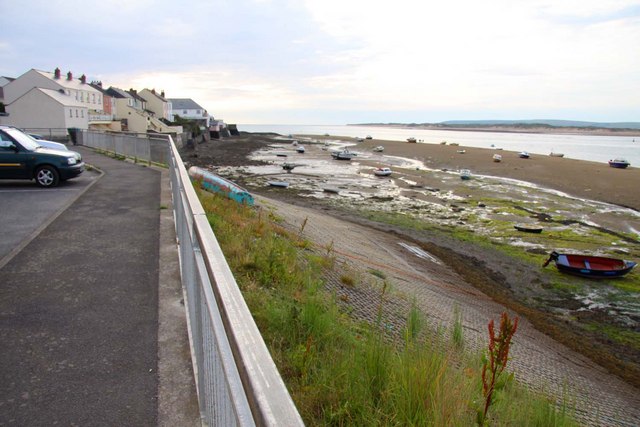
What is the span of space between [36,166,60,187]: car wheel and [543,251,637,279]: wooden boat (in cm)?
1886

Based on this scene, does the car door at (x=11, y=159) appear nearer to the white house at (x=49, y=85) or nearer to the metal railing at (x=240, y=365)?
the metal railing at (x=240, y=365)

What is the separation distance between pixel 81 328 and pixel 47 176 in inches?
432

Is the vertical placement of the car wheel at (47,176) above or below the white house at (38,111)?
below

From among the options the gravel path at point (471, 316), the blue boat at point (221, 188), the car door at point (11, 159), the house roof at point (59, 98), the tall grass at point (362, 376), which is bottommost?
the gravel path at point (471, 316)

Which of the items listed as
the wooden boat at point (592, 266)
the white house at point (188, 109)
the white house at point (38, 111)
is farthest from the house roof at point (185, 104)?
the wooden boat at point (592, 266)

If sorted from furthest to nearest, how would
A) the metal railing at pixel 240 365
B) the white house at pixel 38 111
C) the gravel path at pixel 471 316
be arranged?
the white house at pixel 38 111
the gravel path at pixel 471 316
the metal railing at pixel 240 365

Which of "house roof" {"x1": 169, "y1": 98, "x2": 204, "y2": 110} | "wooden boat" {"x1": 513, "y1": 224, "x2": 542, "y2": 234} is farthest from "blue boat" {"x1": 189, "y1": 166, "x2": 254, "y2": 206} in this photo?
"house roof" {"x1": 169, "y1": 98, "x2": 204, "y2": 110}

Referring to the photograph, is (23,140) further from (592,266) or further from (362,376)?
(592,266)

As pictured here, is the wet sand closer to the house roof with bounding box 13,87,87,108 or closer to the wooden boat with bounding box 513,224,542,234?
the wooden boat with bounding box 513,224,542,234

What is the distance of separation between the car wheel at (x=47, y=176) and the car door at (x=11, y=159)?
0.38m

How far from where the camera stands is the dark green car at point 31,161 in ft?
43.8

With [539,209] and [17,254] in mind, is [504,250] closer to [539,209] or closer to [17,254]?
[539,209]

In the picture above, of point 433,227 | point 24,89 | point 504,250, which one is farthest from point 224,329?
point 24,89

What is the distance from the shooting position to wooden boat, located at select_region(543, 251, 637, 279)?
16891 mm
